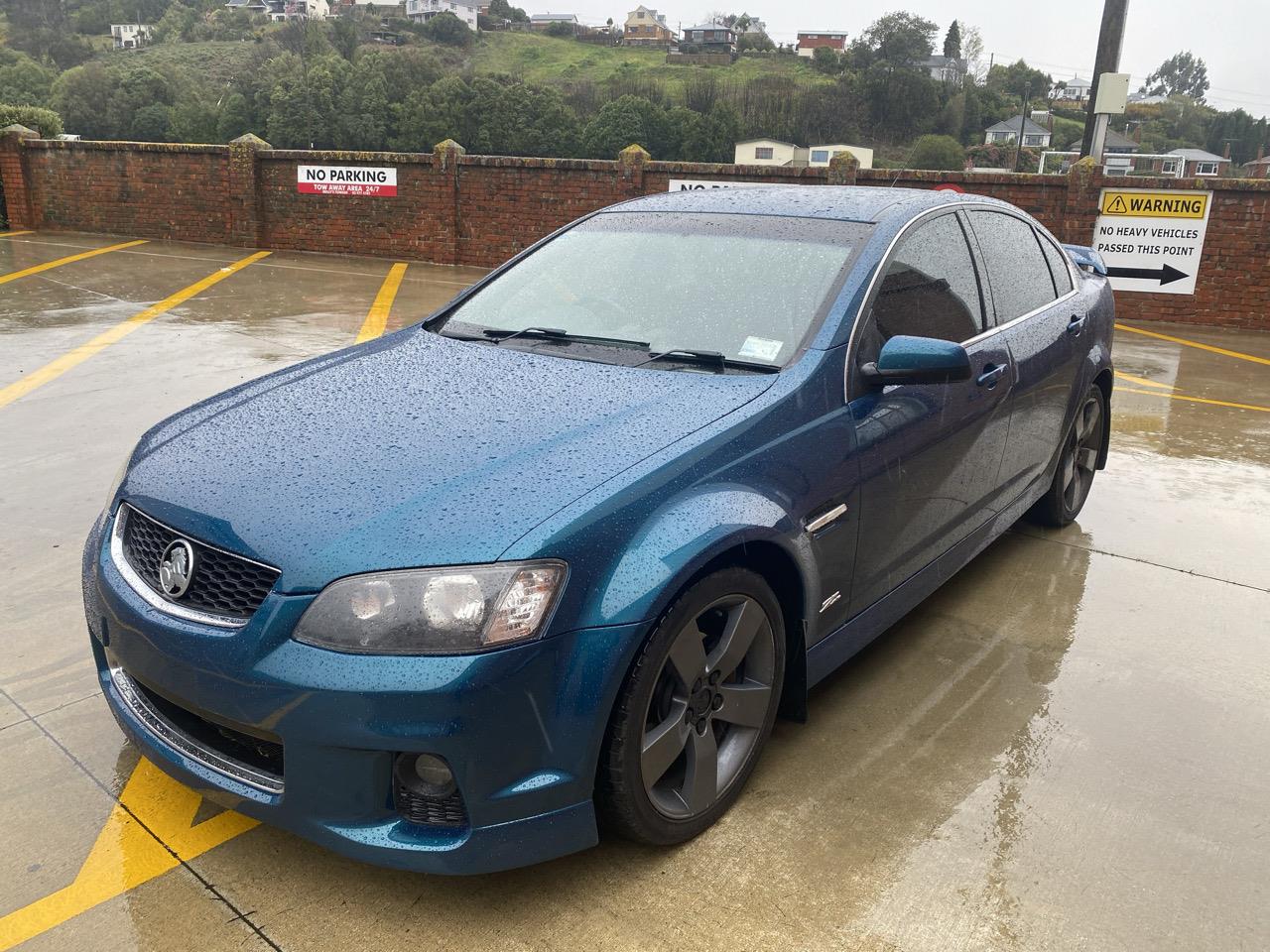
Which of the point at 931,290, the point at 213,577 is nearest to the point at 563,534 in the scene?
the point at 213,577

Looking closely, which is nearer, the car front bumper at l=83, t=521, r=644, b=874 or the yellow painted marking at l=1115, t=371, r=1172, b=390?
the car front bumper at l=83, t=521, r=644, b=874

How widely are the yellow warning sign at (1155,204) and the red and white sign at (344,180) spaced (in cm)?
1070

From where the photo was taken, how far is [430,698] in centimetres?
195

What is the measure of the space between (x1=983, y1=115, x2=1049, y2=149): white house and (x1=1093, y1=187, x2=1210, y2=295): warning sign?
331 ft

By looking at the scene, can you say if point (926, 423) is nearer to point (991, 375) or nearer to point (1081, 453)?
point (991, 375)

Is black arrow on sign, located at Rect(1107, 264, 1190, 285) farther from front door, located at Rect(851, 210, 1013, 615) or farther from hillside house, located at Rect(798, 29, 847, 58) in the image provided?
hillside house, located at Rect(798, 29, 847, 58)

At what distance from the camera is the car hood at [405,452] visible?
2092 millimetres

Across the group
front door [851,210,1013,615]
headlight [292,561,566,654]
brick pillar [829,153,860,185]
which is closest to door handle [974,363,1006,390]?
front door [851,210,1013,615]

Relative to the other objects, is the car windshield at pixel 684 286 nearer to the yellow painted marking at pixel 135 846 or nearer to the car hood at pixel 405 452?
the car hood at pixel 405 452

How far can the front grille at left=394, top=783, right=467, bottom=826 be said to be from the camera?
207 centimetres

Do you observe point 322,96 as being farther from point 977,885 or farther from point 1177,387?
point 977,885

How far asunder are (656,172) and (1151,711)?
13.0 metres

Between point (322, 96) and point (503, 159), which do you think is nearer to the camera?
point (503, 159)

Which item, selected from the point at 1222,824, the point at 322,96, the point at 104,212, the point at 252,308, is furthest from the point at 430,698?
the point at 322,96
